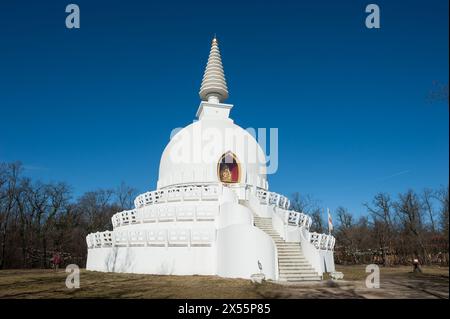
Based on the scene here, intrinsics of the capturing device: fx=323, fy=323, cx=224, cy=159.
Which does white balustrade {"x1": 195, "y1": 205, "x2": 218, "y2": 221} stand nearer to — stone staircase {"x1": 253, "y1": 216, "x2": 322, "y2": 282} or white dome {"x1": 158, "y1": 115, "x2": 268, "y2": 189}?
stone staircase {"x1": 253, "y1": 216, "x2": 322, "y2": 282}

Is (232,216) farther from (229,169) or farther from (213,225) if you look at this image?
(229,169)

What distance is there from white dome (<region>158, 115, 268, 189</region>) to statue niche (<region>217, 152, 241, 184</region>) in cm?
12

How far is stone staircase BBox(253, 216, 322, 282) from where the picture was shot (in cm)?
1488

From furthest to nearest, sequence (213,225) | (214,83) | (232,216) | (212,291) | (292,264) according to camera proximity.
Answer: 1. (214,83)
2. (213,225)
3. (232,216)
4. (292,264)
5. (212,291)

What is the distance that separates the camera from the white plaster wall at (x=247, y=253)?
14.6 m

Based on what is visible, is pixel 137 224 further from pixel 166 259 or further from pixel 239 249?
pixel 239 249

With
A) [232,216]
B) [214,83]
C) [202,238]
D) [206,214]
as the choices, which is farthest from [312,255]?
[214,83]

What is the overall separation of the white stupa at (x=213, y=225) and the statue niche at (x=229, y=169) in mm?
80

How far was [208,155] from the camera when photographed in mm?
25484

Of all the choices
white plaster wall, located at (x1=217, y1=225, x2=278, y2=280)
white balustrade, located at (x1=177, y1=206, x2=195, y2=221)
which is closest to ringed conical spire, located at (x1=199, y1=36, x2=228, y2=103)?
white balustrade, located at (x1=177, y1=206, x2=195, y2=221)

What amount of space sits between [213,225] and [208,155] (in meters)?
8.53
